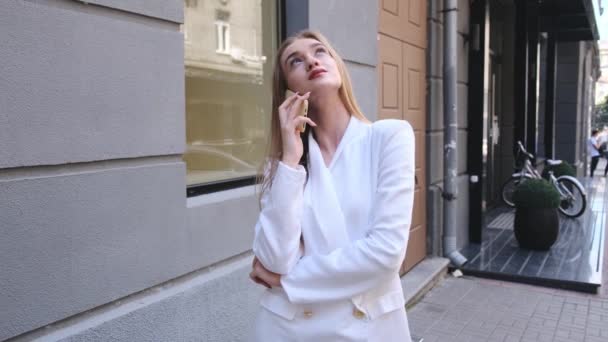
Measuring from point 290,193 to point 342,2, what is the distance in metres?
3.51

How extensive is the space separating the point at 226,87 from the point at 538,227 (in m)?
5.09

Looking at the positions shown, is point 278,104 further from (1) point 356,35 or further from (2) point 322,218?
A: (1) point 356,35

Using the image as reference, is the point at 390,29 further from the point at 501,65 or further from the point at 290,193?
the point at 501,65

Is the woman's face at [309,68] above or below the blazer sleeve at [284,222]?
above

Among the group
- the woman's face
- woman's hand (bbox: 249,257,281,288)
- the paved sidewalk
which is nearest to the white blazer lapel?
woman's hand (bbox: 249,257,281,288)

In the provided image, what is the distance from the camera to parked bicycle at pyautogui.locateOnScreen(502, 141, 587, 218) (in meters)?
9.77

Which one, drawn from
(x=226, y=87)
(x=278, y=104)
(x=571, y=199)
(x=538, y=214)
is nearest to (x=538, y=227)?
(x=538, y=214)

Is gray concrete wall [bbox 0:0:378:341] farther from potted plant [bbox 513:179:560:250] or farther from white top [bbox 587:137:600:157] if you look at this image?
white top [bbox 587:137:600:157]

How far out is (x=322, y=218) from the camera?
160 centimetres

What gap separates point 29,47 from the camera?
2.24m

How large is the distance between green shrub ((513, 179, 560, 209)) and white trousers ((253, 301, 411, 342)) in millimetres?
6232

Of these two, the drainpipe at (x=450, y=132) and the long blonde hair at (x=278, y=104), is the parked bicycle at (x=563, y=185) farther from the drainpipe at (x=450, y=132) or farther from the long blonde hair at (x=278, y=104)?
the long blonde hair at (x=278, y=104)

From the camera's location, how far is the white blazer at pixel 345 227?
1538 mm

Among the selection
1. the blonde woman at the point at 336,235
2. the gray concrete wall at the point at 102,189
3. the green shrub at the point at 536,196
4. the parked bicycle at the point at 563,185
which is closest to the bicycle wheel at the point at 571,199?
the parked bicycle at the point at 563,185
